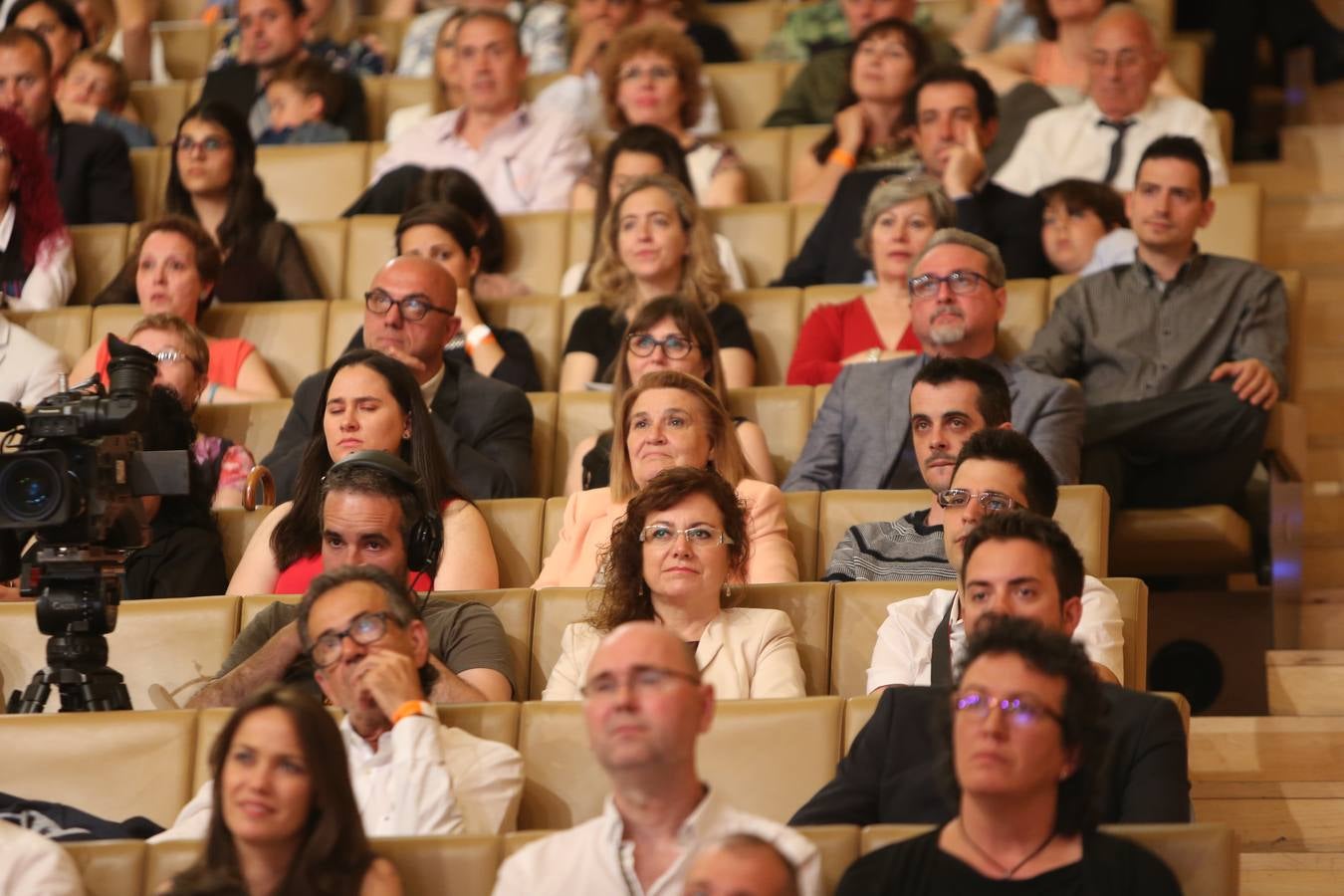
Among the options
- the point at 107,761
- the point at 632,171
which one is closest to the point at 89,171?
the point at 632,171

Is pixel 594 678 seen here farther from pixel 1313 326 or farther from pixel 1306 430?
pixel 1313 326

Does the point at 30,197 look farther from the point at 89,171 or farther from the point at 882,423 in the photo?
the point at 882,423

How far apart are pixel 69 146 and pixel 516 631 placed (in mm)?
2543

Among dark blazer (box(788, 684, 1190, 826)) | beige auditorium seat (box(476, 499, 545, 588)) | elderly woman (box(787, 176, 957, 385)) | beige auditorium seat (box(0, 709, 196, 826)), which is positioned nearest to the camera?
dark blazer (box(788, 684, 1190, 826))

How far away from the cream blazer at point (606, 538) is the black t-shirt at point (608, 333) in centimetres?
77

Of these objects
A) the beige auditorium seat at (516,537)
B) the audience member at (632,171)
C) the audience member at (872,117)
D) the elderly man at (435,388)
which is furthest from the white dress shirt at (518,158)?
the beige auditorium seat at (516,537)

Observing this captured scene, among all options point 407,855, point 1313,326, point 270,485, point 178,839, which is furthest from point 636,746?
point 1313,326

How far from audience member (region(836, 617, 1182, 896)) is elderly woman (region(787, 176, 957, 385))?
1.95m

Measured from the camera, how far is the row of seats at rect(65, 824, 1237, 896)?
2135 millimetres

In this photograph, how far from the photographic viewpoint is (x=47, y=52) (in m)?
5.06

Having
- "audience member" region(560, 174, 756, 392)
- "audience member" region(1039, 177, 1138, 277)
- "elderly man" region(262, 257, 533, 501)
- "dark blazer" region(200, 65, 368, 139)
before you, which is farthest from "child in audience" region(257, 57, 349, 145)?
"audience member" region(1039, 177, 1138, 277)

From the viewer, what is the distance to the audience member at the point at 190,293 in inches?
165

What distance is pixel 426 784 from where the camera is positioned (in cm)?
241

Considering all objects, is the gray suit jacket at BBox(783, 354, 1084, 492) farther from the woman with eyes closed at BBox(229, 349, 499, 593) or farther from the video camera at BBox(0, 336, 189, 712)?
the video camera at BBox(0, 336, 189, 712)
